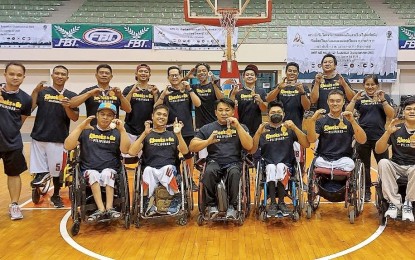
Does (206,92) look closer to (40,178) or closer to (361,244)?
(40,178)

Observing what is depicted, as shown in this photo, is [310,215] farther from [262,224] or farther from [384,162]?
[384,162]

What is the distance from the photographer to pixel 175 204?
3.38 meters

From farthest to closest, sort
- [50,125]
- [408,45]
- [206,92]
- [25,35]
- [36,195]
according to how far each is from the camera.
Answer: [408,45]
[25,35]
[206,92]
[36,195]
[50,125]

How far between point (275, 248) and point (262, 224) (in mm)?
542

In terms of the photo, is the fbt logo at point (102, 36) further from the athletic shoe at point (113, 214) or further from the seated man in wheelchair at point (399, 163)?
the seated man in wheelchair at point (399, 163)

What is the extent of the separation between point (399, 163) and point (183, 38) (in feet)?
26.1

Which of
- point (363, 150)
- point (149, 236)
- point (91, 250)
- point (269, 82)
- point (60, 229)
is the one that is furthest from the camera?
point (269, 82)

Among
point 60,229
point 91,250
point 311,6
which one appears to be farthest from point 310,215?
A: point 311,6

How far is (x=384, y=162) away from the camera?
3314 millimetres

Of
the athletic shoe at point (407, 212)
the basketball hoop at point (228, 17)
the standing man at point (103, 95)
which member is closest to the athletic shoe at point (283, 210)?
the athletic shoe at point (407, 212)

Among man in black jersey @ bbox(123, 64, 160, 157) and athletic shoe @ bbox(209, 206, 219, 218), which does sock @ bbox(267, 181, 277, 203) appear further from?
man in black jersey @ bbox(123, 64, 160, 157)

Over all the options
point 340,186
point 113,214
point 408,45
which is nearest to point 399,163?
point 340,186

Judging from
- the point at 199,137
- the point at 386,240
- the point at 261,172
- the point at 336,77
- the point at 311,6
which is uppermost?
the point at 311,6

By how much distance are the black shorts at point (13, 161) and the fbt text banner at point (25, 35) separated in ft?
24.8
